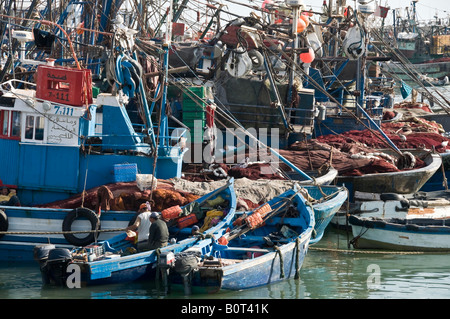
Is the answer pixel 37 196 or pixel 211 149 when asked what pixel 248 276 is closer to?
pixel 37 196

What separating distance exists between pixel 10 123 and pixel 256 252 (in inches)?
262

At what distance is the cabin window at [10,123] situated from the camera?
16.9m

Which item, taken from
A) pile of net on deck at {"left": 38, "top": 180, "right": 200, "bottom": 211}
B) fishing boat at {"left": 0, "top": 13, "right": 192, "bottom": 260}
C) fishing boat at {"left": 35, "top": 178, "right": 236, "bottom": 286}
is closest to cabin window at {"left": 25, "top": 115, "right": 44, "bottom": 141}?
fishing boat at {"left": 0, "top": 13, "right": 192, "bottom": 260}

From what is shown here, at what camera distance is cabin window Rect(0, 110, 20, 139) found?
1689cm

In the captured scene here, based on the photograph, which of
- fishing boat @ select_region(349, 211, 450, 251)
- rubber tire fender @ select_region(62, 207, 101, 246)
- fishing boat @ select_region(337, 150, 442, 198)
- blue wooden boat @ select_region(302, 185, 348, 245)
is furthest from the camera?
fishing boat @ select_region(337, 150, 442, 198)

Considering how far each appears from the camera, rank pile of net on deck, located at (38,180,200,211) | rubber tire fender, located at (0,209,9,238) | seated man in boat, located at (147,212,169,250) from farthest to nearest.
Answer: pile of net on deck, located at (38,180,200,211) < rubber tire fender, located at (0,209,9,238) < seated man in boat, located at (147,212,169,250)

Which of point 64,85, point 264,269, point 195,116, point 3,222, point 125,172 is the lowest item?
point 264,269

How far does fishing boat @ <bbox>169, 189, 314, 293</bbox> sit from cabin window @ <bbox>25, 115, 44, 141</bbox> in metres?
5.01

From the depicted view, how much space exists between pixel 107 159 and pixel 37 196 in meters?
1.86

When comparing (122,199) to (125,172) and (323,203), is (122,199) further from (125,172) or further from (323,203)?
(323,203)

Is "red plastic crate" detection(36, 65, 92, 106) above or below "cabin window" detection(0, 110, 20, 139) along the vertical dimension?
above

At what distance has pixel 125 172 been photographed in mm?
16828

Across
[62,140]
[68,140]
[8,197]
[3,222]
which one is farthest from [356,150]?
[3,222]

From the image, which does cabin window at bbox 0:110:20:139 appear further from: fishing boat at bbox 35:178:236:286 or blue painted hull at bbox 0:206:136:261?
fishing boat at bbox 35:178:236:286
